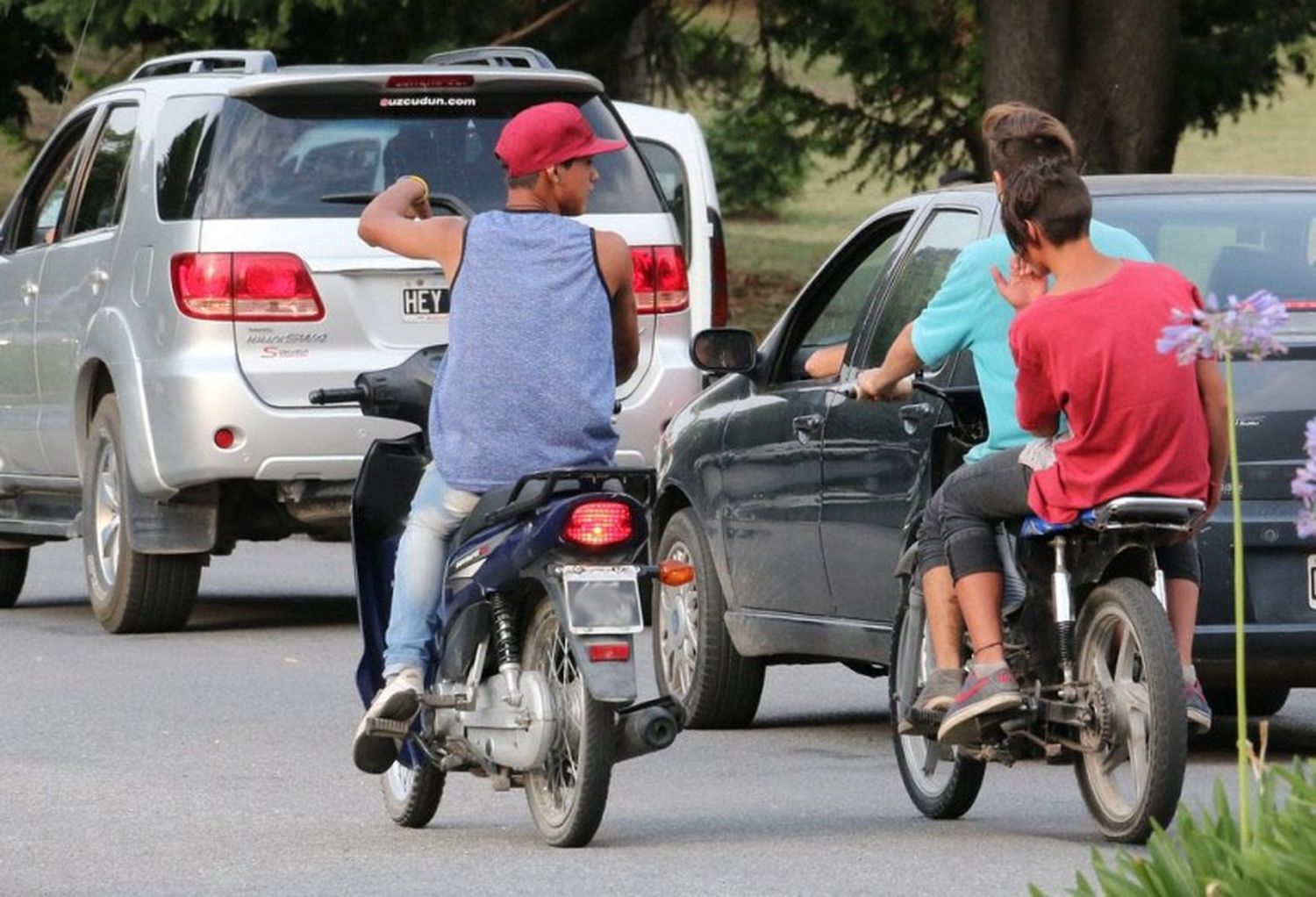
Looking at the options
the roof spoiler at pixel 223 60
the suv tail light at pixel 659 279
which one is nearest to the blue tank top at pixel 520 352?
the suv tail light at pixel 659 279

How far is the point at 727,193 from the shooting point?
46.4m

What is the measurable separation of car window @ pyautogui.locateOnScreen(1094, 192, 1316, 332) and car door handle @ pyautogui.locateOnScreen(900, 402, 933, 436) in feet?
2.51

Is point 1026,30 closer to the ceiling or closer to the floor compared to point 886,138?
closer to the ceiling

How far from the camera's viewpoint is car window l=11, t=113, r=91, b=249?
14.0 meters

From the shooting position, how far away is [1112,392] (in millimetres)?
7426

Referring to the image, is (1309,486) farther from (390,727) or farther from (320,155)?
(320,155)

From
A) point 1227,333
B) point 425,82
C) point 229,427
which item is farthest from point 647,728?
point 425,82

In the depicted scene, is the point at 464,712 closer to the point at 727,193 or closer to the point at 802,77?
the point at 802,77

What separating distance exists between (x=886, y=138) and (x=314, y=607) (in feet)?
44.2

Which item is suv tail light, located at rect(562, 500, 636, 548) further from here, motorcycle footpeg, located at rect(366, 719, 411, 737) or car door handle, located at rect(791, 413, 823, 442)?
car door handle, located at rect(791, 413, 823, 442)

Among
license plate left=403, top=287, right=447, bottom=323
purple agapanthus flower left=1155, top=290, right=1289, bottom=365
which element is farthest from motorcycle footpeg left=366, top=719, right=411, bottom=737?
license plate left=403, top=287, right=447, bottom=323

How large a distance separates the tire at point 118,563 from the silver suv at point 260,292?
0.01 meters

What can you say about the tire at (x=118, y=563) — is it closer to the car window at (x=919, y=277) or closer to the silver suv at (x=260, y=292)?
the silver suv at (x=260, y=292)

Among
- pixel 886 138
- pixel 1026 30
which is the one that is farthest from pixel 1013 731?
pixel 886 138
